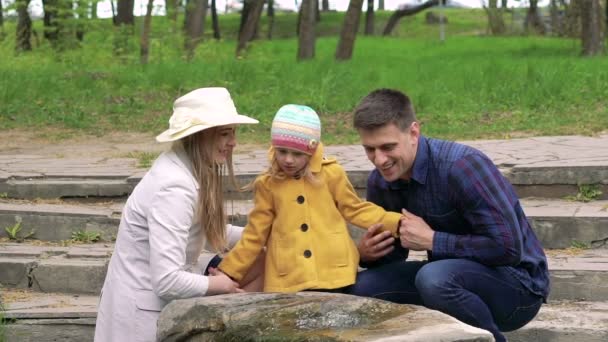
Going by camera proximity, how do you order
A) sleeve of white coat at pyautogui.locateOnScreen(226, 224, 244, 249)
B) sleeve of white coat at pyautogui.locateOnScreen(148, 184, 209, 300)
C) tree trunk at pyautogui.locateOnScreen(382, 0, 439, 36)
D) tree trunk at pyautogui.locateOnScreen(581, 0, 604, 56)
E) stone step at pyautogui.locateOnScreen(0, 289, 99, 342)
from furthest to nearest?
tree trunk at pyautogui.locateOnScreen(382, 0, 439, 36) → tree trunk at pyautogui.locateOnScreen(581, 0, 604, 56) → stone step at pyautogui.locateOnScreen(0, 289, 99, 342) → sleeve of white coat at pyautogui.locateOnScreen(226, 224, 244, 249) → sleeve of white coat at pyautogui.locateOnScreen(148, 184, 209, 300)

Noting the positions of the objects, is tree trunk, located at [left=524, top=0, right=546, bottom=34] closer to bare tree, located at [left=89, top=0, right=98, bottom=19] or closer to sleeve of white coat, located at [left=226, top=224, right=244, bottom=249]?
bare tree, located at [left=89, top=0, right=98, bottom=19]

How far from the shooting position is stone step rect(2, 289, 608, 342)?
4.56 m

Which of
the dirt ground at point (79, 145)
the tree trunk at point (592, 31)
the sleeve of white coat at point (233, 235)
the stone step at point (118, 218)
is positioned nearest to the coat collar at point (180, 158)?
the sleeve of white coat at point (233, 235)

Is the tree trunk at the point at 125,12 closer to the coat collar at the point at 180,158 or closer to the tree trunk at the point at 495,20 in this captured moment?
the tree trunk at the point at 495,20

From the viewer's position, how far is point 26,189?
21.4 feet

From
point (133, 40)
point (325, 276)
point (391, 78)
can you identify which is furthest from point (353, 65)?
point (325, 276)

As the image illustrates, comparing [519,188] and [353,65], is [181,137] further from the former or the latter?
[353,65]

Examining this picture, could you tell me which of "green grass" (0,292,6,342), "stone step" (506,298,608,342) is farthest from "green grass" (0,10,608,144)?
"green grass" (0,292,6,342)

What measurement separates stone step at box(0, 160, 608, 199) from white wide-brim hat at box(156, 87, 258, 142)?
7.70 ft

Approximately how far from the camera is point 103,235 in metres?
5.96

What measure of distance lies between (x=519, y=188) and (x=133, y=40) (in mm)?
12384

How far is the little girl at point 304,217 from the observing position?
3898 millimetres

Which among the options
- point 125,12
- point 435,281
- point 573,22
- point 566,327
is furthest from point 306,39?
point 435,281

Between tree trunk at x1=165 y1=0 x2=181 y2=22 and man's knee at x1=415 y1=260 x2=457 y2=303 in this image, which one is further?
tree trunk at x1=165 y1=0 x2=181 y2=22
